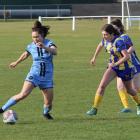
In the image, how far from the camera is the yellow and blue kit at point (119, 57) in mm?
11180

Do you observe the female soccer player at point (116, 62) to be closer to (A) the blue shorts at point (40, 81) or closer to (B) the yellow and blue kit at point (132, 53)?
(B) the yellow and blue kit at point (132, 53)

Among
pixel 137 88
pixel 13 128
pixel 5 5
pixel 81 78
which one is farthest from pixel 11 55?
pixel 5 5

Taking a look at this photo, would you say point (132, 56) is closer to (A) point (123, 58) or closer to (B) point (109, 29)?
(A) point (123, 58)

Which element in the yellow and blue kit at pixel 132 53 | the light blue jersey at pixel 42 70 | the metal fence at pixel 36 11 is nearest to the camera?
the light blue jersey at pixel 42 70

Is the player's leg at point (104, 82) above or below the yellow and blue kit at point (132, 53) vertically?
below

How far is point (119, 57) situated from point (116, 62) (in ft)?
0.36

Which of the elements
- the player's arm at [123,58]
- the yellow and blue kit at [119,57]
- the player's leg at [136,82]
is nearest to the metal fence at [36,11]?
the player's leg at [136,82]

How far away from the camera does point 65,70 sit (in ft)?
67.6

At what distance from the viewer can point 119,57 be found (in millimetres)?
11242

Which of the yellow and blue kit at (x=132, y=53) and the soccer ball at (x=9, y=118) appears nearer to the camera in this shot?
the soccer ball at (x=9, y=118)

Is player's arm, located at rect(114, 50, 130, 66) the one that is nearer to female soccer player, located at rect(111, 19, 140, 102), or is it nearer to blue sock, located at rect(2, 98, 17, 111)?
female soccer player, located at rect(111, 19, 140, 102)

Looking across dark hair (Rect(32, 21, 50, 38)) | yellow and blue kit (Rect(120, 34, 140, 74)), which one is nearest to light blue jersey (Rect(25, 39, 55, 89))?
dark hair (Rect(32, 21, 50, 38))

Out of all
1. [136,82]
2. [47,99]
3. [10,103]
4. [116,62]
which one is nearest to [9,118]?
[10,103]

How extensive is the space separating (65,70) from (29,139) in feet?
38.0
